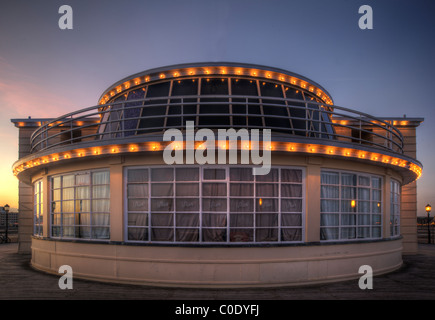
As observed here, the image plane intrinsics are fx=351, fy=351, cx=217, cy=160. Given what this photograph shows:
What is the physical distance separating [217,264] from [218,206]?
5.34 ft

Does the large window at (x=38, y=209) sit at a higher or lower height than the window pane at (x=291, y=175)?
lower

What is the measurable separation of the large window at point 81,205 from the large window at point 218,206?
1.37m

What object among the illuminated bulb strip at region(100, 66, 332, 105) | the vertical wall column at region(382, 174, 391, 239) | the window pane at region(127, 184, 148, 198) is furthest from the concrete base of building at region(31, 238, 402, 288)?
the illuminated bulb strip at region(100, 66, 332, 105)

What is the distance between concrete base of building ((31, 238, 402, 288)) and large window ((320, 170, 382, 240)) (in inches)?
19.6

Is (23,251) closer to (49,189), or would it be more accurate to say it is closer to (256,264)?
(49,189)

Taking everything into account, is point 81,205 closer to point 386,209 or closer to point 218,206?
point 218,206

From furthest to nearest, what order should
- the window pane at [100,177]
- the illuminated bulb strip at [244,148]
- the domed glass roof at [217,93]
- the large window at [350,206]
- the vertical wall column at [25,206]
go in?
the vertical wall column at [25,206]
the domed glass roof at [217,93]
the window pane at [100,177]
the large window at [350,206]
the illuminated bulb strip at [244,148]

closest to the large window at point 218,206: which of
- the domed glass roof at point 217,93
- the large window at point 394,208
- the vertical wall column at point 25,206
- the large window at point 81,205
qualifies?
the large window at point 81,205

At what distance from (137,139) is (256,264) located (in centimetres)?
489

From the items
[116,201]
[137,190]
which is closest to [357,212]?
[137,190]

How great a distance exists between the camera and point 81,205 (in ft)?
39.1

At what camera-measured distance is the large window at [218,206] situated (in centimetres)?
1024

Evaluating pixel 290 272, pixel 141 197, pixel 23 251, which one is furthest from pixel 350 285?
pixel 23 251

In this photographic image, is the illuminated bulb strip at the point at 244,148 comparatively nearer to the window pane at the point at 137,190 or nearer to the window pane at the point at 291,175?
the window pane at the point at 291,175
